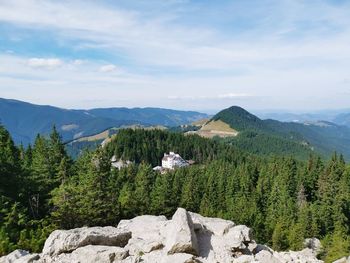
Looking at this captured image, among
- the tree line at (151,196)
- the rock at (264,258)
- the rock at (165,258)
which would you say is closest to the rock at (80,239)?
the rock at (165,258)

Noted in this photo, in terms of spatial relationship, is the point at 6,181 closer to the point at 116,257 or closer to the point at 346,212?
the point at 116,257

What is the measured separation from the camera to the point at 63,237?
27844mm

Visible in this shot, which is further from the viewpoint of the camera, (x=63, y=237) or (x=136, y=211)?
(x=136, y=211)

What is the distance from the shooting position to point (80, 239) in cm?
2798

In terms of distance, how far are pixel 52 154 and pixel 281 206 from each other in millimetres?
51245

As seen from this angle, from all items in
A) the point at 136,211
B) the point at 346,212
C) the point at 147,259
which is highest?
the point at 147,259

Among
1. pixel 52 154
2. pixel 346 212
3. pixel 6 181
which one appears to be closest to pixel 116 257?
pixel 6 181

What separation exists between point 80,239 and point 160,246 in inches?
240

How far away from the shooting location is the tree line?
46.2 meters

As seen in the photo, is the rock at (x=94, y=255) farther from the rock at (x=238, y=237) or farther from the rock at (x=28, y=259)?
the rock at (x=238, y=237)


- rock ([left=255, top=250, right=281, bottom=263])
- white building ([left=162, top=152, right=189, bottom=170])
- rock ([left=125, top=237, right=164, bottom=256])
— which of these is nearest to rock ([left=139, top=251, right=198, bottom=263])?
rock ([left=125, top=237, right=164, bottom=256])

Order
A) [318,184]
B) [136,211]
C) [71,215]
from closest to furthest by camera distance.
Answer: [71,215]
[136,211]
[318,184]

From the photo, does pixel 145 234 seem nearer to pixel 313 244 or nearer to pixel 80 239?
pixel 80 239

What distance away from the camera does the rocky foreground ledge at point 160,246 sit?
2631 cm
